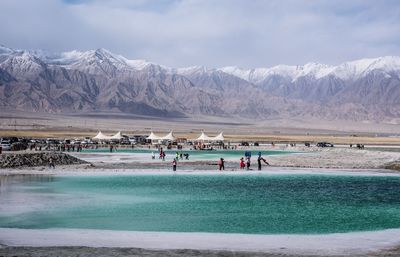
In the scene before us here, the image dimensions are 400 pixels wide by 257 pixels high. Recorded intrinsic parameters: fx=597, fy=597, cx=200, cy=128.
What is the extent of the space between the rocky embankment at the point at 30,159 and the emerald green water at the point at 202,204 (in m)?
8.62

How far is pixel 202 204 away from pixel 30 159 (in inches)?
1015

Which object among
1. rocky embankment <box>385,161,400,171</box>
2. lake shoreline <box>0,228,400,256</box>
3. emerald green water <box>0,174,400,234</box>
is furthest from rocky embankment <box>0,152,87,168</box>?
lake shoreline <box>0,228,400,256</box>

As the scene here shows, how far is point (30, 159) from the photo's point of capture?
49.6 metres

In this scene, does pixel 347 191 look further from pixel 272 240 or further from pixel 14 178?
pixel 14 178

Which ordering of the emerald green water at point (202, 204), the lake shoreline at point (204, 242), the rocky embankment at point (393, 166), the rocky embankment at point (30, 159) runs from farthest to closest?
the rocky embankment at point (393, 166), the rocky embankment at point (30, 159), the emerald green water at point (202, 204), the lake shoreline at point (204, 242)

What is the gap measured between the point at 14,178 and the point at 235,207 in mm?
18338

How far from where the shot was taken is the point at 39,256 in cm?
1555

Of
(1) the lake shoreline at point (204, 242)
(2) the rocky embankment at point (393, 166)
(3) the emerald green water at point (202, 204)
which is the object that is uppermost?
(2) the rocky embankment at point (393, 166)

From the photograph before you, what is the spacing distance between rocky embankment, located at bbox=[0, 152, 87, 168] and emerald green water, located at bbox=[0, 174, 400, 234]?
8.62m

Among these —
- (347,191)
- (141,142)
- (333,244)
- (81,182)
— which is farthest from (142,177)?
(141,142)

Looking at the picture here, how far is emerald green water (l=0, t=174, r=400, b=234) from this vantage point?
22.1 m

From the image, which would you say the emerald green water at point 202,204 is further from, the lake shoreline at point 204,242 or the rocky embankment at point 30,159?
the rocky embankment at point 30,159

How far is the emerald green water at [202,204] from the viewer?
2212 centimetres

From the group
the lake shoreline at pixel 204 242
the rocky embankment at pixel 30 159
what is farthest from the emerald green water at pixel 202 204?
the rocky embankment at pixel 30 159
